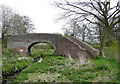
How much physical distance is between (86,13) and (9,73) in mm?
7628

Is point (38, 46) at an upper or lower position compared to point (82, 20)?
lower

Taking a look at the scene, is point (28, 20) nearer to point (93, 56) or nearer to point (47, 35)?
point (47, 35)

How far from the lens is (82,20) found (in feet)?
33.9

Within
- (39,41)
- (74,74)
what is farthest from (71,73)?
(39,41)

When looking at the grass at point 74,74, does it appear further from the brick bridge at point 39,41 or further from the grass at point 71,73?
the brick bridge at point 39,41

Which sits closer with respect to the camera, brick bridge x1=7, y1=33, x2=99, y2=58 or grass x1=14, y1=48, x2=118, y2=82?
grass x1=14, y1=48, x2=118, y2=82

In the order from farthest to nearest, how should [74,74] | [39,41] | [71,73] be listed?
[39,41], [71,73], [74,74]

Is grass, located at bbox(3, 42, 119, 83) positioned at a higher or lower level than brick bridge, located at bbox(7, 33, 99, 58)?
lower

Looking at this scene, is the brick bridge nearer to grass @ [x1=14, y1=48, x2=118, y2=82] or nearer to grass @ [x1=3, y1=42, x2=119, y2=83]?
grass @ [x1=3, y1=42, x2=119, y2=83]

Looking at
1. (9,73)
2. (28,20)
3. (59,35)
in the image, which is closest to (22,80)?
(9,73)

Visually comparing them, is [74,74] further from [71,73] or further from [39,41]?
[39,41]

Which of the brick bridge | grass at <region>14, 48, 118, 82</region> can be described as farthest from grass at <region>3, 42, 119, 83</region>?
the brick bridge

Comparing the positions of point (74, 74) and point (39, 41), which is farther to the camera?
point (39, 41)

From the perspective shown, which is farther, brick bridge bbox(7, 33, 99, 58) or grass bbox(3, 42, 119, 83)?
brick bridge bbox(7, 33, 99, 58)
